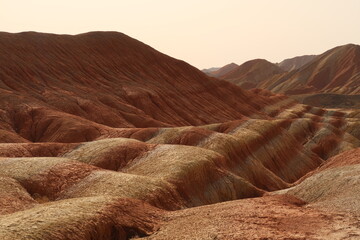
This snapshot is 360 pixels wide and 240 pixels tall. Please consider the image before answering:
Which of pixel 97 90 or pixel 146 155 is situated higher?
pixel 97 90

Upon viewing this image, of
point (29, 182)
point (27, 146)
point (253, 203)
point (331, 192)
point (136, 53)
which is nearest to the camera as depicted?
point (253, 203)

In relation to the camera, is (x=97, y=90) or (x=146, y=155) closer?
(x=146, y=155)

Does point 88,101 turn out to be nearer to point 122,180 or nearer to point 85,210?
point 122,180

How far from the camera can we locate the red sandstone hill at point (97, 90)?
66.4 m

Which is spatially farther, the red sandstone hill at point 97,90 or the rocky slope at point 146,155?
the red sandstone hill at point 97,90

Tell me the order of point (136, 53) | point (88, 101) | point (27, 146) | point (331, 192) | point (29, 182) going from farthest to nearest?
1. point (136, 53)
2. point (88, 101)
3. point (27, 146)
4. point (29, 182)
5. point (331, 192)

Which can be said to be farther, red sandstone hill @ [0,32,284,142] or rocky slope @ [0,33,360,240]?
red sandstone hill @ [0,32,284,142]

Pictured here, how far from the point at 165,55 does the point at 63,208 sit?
112333 mm

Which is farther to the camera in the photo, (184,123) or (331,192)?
(184,123)

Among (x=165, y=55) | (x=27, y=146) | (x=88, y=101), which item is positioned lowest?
(x=27, y=146)

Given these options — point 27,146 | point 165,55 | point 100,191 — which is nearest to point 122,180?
point 100,191

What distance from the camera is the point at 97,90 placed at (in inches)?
3529

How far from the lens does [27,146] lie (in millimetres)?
44094

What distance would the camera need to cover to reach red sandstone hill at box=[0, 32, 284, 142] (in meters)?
66.4
